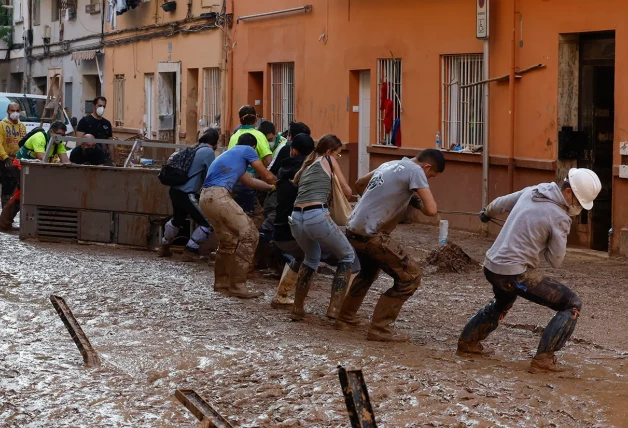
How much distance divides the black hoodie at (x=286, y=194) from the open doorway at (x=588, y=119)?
17.6 ft

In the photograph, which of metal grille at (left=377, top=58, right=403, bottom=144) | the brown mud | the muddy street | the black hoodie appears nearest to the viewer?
the muddy street

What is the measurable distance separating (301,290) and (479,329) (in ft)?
6.39

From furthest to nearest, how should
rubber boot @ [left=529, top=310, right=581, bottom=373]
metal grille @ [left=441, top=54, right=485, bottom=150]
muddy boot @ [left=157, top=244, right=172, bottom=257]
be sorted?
1. metal grille @ [left=441, top=54, right=485, bottom=150]
2. muddy boot @ [left=157, top=244, right=172, bottom=257]
3. rubber boot @ [left=529, top=310, right=581, bottom=373]

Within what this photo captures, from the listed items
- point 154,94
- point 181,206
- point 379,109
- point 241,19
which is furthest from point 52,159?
point 154,94

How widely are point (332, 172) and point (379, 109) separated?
9484mm

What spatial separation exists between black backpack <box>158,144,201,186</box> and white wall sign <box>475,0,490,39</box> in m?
4.77

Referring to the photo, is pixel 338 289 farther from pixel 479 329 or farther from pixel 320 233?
pixel 479 329

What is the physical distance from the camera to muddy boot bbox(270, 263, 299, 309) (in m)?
10.3

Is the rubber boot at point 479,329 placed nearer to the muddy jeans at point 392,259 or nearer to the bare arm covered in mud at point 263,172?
the muddy jeans at point 392,259

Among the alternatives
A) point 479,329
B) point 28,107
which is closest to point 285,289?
point 479,329

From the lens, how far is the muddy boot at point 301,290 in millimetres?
9641

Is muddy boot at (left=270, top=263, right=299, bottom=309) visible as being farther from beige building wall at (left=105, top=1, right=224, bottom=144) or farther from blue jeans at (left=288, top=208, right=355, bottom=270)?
beige building wall at (left=105, top=1, right=224, bottom=144)

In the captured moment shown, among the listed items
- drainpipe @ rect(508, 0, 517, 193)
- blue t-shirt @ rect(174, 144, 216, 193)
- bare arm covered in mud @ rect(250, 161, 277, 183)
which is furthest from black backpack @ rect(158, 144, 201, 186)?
drainpipe @ rect(508, 0, 517, 193)

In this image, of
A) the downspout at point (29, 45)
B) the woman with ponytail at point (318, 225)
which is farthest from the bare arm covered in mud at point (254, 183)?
the downspout at point (29, 45)
